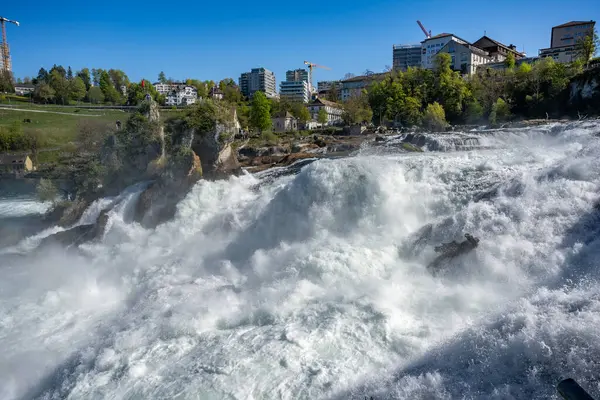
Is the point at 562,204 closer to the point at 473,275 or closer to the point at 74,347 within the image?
the point at 473,275

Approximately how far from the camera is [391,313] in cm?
872

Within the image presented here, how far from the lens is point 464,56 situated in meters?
66.2

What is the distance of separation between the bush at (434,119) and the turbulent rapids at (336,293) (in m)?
24.1

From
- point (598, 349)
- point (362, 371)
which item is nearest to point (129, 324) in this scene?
point (362, 371)

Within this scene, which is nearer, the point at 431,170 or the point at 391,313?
the point at 391,313

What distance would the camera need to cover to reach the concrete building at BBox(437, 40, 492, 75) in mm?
65375

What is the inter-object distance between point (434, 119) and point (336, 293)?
3554 cm

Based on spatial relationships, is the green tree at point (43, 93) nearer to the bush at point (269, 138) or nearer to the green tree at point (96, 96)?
the green tree at point (96, 96)

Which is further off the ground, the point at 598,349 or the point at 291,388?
the point at 598,349

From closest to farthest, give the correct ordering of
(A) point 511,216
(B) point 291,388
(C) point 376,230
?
(B) point 291,388 → (A) point 511,216 → (C) point 376,230

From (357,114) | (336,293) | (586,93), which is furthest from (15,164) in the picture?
(586,93)

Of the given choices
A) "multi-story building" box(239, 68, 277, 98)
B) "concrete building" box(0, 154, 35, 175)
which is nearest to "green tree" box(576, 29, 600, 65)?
"concrete building" box(0, 154, 35, 175)

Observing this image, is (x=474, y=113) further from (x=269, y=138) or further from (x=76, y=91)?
(x=76, y=91)

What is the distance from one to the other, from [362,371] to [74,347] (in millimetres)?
6673
